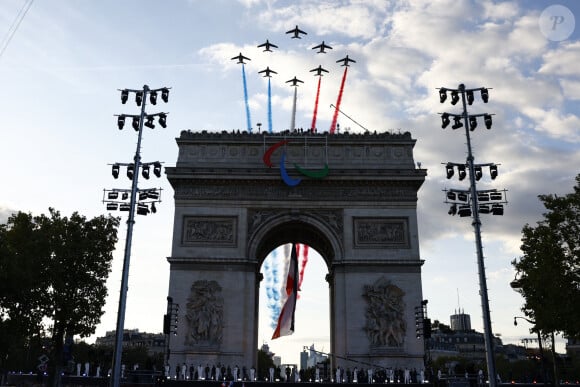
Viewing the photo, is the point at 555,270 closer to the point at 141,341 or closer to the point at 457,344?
the point at 457,344

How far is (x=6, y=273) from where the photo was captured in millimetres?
33406

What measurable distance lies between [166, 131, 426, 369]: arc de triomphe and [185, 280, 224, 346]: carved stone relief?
0.07 metres

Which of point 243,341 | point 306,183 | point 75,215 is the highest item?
point 306,183

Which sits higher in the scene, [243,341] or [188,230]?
[188,230]

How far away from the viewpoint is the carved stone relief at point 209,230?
140 feet

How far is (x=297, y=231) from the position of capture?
1843 inches

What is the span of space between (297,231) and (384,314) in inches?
405

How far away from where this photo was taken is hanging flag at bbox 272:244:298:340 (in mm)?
48969

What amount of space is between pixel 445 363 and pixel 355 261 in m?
68.9

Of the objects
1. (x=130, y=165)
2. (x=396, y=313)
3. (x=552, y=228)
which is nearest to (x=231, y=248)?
(x=396, y=313)

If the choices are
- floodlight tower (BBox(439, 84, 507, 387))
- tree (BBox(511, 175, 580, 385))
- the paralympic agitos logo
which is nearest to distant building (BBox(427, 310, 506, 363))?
the paralympic agitos logo

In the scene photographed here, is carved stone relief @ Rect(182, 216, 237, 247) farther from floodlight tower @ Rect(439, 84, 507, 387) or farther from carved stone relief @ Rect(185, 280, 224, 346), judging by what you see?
floodlight tower @ Rect(439, 84, 507, 387)

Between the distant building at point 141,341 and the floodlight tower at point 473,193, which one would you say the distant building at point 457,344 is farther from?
the floodlight tower at point 473,193

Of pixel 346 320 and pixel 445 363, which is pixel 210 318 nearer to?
pixel 346 320
